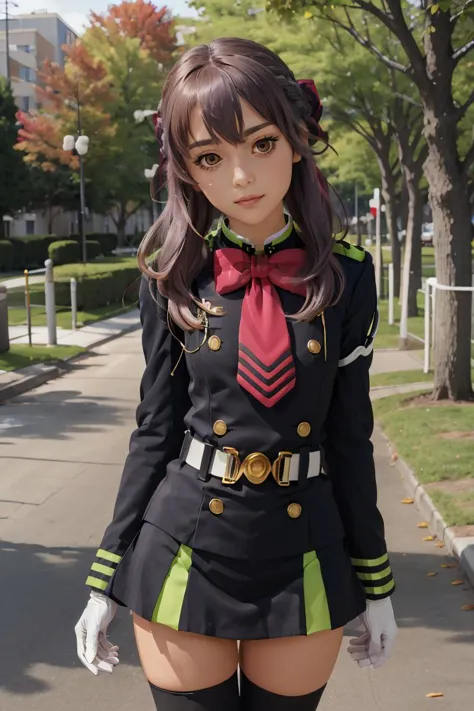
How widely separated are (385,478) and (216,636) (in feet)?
20.2

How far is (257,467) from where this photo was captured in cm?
214

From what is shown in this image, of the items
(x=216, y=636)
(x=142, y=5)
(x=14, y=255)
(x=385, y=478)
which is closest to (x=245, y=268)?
(x=216, y=636)

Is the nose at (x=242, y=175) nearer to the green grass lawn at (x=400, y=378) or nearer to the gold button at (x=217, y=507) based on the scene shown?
the gold button at (x=217, y=507)

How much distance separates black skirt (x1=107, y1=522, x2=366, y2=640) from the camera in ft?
6.92

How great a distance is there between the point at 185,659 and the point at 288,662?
9.1 inches

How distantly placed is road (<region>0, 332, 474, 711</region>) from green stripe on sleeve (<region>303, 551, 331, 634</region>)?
2.06 meters

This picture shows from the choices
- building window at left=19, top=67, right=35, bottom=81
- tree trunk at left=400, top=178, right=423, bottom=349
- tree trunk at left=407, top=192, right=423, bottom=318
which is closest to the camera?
tree trunk at left=400, top=178, right=423, bottom=349

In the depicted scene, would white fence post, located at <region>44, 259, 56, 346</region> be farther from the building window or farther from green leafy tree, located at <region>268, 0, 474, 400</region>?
the building window

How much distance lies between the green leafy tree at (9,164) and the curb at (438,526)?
1612 inches

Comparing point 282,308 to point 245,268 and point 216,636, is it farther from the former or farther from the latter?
point 216,636

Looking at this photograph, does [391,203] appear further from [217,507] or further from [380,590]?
[217,507]

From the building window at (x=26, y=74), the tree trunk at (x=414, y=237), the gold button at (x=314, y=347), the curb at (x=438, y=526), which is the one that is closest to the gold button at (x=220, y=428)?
the gold button at (x=314, y=347)

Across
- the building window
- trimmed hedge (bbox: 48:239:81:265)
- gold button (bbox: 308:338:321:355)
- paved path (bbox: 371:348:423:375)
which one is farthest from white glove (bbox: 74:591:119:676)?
the building window

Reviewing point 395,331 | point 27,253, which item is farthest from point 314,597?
point 27,253
